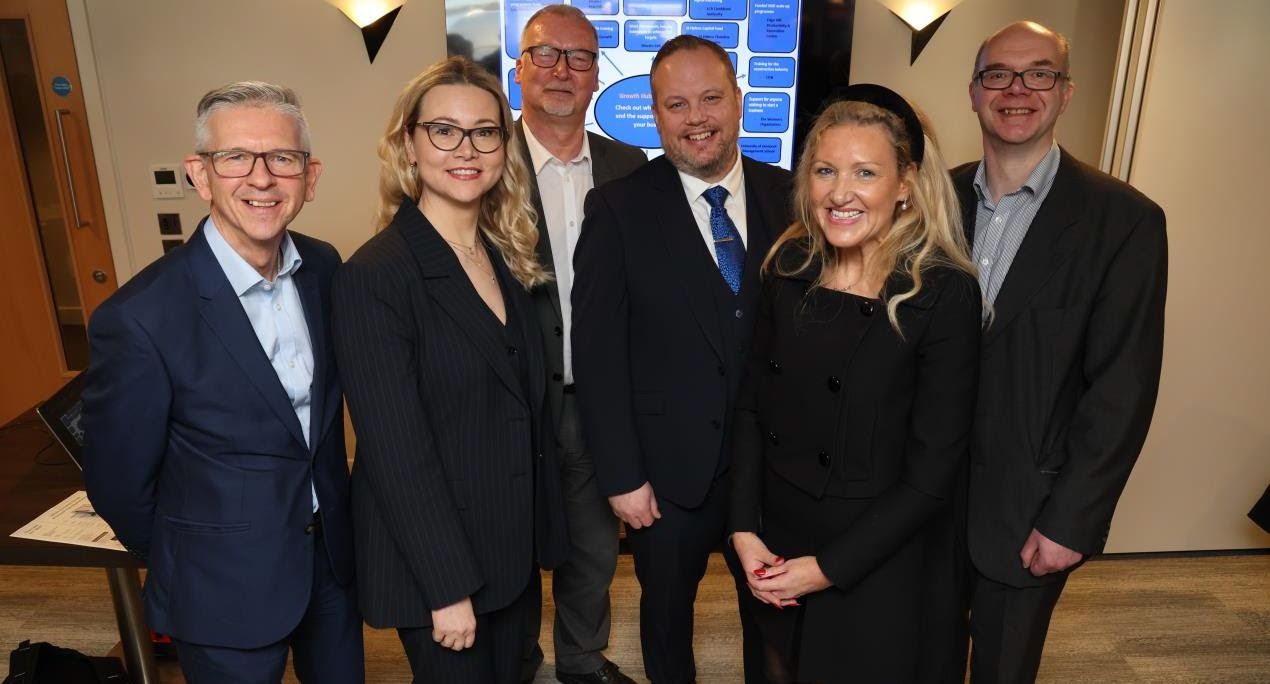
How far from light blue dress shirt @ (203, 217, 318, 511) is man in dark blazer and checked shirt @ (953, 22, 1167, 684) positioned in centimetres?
146

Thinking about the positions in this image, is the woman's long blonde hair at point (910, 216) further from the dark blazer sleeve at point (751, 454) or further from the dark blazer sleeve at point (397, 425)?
the dark blazer sleeve at point (397, 425)

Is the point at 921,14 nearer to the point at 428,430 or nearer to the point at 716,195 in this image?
the point at 716,195

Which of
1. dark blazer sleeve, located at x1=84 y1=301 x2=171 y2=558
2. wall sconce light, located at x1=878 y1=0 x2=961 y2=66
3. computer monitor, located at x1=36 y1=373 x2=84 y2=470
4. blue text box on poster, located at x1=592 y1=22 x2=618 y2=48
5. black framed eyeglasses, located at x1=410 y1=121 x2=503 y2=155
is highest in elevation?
wall sconce light, located at x1=878 y1=0 x2=961 y2=66

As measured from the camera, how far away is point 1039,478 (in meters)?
1.72

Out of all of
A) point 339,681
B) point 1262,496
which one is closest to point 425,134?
point 339,681

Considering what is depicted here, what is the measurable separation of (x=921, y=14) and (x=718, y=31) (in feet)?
3.09

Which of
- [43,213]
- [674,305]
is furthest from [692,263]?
[43,213]

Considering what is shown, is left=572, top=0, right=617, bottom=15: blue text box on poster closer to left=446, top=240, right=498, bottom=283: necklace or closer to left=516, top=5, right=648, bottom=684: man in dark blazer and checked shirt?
left=516, top=5, right=648, bottom=684: man in dark blazer and checked shirt

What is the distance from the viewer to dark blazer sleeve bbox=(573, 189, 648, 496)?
1.84m

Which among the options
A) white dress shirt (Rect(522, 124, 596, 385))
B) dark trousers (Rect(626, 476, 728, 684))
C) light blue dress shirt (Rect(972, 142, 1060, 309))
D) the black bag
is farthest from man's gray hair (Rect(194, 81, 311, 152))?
the black bag

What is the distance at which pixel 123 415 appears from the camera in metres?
1.31

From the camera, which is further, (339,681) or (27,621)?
(27,621)

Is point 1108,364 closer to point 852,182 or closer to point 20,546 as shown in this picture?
point 852,182

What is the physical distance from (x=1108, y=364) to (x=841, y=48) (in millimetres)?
2097
